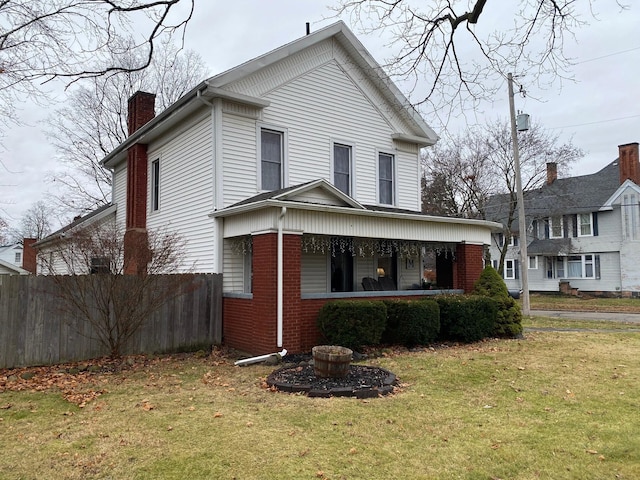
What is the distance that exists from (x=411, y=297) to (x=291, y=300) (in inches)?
158

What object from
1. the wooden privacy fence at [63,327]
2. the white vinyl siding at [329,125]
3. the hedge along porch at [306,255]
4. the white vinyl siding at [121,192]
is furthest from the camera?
the white vinyl siding at [121,192]

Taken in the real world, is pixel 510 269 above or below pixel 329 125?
below

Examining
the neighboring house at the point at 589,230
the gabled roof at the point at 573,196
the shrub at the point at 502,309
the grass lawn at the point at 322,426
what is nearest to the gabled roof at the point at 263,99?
the shrub at the point at 502,309

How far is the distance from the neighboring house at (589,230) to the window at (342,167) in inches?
678

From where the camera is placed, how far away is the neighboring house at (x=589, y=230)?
28.9 meters

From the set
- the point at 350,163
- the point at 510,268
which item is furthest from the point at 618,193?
the point at 350,163

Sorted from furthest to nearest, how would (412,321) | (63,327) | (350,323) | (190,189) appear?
(190,189)
(412,321)
(350,323)
(63,327)

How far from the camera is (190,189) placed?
1237 centimetres

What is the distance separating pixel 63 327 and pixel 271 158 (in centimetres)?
628

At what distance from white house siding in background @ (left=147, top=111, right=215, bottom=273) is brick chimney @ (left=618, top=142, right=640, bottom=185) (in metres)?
28.6

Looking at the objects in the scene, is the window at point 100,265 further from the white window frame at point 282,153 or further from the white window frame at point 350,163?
the white window frame at point 350,163

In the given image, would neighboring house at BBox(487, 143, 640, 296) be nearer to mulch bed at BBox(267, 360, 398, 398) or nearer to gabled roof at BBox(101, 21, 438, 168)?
→ gabled roof at BBox(101, 21, 438, 168)

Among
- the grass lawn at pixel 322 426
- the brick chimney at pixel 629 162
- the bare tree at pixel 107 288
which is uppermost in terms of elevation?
the brick chimney at pixel 629 162

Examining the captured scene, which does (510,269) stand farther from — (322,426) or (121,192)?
(322,426)
